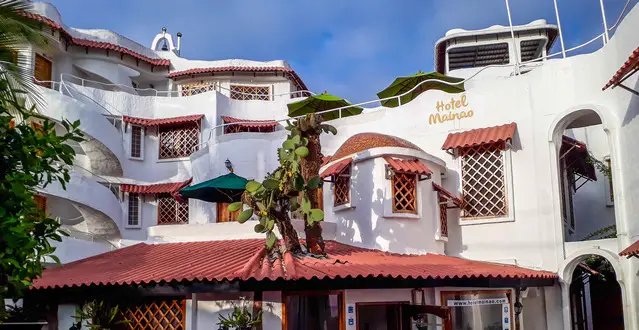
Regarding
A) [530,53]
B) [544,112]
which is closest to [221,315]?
[544,112]

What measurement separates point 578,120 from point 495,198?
9.19 feet

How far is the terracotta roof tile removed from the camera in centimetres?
1502

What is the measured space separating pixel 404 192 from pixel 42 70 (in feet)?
54.4

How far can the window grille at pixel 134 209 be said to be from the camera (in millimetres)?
23761

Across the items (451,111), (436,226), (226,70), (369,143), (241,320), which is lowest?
(241,320)

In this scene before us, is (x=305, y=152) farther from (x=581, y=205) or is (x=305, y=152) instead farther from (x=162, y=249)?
(x=581, y=205)

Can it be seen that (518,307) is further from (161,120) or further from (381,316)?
(161,120)

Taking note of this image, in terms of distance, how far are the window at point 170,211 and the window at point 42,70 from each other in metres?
6.11

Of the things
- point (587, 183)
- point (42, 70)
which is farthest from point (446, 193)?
point (42, 70)

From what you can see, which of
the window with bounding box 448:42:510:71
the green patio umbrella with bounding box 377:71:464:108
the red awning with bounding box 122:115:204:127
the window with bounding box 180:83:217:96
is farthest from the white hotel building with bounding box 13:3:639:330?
the window with bounding box 448:42:510:71

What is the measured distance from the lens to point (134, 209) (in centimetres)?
2394

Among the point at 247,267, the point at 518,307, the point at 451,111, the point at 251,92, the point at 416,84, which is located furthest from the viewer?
the point at 251,92

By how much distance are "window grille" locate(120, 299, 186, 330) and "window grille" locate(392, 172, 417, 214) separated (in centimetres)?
516

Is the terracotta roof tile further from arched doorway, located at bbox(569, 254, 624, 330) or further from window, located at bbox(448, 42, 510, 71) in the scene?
Result: window, located at bbox(448, 42, 510, 71)
